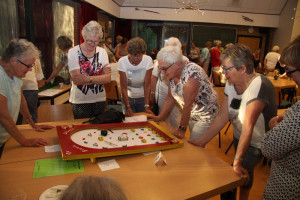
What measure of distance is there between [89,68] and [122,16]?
777cm

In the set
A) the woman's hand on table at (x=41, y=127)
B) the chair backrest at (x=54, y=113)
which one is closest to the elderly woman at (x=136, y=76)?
the chair backrest at (x=54, y=113)

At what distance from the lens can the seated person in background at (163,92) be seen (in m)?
2.74

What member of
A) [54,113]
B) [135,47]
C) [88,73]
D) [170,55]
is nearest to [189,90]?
[170,55]

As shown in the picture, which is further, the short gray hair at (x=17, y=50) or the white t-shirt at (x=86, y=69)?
the white t-shirt at (x=86, y=69)

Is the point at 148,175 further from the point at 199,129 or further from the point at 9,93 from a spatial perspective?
the point at 9,93

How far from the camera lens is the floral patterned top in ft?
6.08

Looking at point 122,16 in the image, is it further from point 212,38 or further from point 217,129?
point 217,129

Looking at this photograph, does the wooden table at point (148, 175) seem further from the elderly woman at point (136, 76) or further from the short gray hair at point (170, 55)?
the elderly woman at point (136, 76)

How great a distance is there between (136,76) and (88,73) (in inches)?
24.1

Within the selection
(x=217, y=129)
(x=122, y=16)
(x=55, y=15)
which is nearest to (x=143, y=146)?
(x=217, y=129)

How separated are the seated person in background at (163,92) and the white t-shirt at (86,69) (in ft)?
2.38

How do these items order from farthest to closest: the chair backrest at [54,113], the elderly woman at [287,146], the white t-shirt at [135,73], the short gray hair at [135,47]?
the white t-shirt at [135,73] < the short gray hair at [135,47] < the chair backrest at [54,113] < the elderly woman at [287,146]

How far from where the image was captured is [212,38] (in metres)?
9.86

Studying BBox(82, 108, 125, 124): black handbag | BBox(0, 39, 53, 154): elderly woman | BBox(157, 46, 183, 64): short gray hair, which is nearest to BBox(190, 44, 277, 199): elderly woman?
BBox(157, 46, 183, 64): short gray hair
